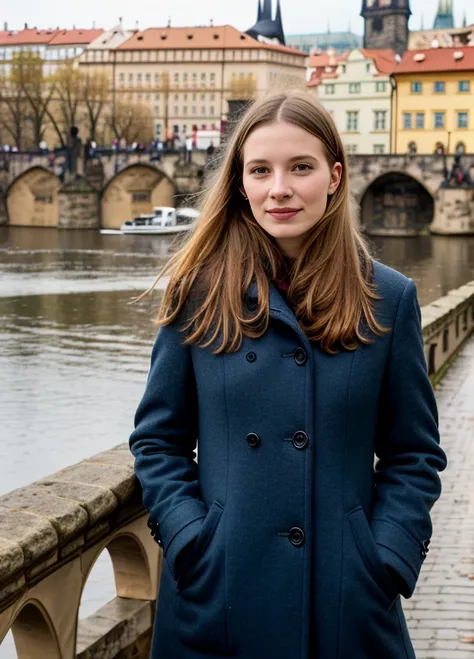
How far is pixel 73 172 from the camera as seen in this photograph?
191 feet

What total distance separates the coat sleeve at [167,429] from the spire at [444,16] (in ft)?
388

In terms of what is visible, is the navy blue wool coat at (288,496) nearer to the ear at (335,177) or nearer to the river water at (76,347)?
the ear at (335,177)

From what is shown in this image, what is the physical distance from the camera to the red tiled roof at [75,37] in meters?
95.6

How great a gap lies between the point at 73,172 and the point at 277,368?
189 ft

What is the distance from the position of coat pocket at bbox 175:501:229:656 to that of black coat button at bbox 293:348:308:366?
0.83 ft

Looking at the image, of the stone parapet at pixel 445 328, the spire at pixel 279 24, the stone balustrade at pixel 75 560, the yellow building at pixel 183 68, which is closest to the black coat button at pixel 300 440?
the stone balustrade at pixel 75 560

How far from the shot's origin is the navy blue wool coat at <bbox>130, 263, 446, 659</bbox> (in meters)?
1.83

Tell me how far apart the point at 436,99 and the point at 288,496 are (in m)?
57.4

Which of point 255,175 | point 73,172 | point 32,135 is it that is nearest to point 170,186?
point 73,172

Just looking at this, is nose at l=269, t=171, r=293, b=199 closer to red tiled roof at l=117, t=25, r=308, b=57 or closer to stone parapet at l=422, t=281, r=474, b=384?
stone parapet at l=422, t=281, r=474, b=384

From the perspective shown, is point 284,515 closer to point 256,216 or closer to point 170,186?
point 256,216

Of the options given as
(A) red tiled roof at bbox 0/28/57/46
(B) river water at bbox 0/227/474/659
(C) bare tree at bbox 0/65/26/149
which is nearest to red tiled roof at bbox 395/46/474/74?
(C) bare tree at bbox 0/65/26/149

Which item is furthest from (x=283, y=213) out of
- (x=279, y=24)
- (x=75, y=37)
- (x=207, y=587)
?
(x=75, y=37)

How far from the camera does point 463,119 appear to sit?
189 feet
